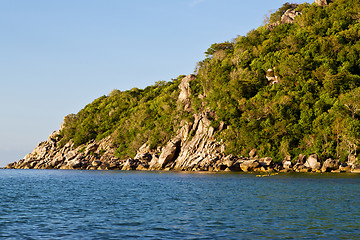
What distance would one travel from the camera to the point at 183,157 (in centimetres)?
12562

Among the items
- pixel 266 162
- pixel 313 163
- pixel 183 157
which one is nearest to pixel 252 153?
pixel 266 162

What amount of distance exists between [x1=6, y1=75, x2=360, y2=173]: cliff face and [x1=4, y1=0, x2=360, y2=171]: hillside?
441 mm

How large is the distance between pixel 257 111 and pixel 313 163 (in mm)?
29705

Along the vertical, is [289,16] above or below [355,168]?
above

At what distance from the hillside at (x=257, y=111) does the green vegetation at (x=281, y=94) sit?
0.36 m

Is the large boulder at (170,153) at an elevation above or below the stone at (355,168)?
above

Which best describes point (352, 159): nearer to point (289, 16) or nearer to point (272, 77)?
point (272, 77)

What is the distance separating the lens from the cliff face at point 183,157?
10288cm

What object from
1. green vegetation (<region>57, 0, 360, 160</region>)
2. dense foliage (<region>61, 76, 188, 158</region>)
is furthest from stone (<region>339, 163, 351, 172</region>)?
dense foliage (<region>61, 76, 188, 158</region>)

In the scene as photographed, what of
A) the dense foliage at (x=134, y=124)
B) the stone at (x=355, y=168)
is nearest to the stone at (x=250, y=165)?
the stone at (x=355, y=168)

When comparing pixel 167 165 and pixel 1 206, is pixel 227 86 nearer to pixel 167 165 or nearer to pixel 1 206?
pixel 167 165

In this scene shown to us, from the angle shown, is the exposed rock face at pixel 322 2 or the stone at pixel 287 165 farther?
the exposed rock face at pixel 322 2

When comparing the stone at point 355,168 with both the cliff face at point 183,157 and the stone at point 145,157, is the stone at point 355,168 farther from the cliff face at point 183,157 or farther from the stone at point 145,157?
the stone at point 145,157

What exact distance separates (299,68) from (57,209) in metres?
109
